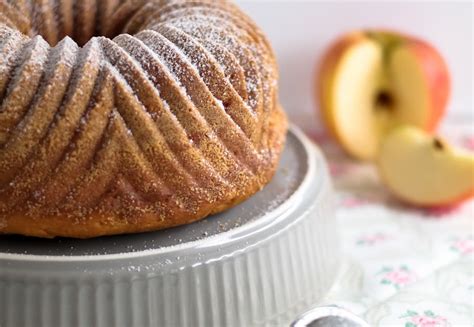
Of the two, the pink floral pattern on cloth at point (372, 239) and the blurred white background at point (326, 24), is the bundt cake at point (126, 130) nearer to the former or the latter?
the pink floral pattern on cloth at point (372, 239)

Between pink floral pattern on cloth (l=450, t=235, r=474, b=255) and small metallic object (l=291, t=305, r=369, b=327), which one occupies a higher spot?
small metallic object (l=291, t=305, r=369, b=327)

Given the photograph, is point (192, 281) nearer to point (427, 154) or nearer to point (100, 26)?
point (100, 26)

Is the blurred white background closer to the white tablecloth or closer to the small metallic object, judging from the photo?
the white tablecloth

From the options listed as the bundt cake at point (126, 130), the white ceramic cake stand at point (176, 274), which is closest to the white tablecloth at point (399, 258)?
the white ceramic cake stand at point (176, 274)

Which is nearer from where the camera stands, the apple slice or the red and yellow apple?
the apple slice

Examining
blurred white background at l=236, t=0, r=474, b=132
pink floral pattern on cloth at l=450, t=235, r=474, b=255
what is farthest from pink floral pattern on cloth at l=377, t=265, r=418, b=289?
blurred white background at l=236, t=0, r=474, b=132

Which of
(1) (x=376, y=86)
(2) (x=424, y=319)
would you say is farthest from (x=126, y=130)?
(1) (x=376, y=86)
